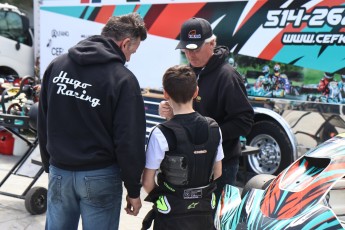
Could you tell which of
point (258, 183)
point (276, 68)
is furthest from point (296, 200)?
point (276, 68)

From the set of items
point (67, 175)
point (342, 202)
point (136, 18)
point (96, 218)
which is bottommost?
point (342, 202)

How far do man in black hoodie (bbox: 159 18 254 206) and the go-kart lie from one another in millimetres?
251

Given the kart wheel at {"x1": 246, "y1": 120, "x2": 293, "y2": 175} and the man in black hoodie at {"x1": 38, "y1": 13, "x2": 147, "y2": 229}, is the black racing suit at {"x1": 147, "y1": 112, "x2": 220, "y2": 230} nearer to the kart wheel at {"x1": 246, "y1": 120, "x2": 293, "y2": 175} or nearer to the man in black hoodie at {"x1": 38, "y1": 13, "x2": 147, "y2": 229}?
the man in black hoodie at {"x1": 38, "y1": 13, "x2": 147, "y2": 229}

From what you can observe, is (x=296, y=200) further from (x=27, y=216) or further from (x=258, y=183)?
(x=27, y=216)

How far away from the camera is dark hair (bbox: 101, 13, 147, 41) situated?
107 inches

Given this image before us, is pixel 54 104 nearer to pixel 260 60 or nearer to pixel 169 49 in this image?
pixel 260 60

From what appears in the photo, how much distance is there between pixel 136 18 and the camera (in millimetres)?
2756

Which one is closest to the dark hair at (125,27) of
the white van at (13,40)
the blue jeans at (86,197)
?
the blue jeans at (86,197)

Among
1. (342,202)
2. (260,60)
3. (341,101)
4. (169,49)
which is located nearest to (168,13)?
(169,49)

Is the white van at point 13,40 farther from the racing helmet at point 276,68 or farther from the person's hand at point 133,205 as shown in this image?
the person's hand at point 133,205

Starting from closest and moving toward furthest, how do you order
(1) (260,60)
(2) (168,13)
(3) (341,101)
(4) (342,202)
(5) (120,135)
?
(5) (120,135) < (4) (342,202) < (3) (341,101) < (1) (260,60) < (2) (168,13)

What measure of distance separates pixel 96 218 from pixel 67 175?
287 mm

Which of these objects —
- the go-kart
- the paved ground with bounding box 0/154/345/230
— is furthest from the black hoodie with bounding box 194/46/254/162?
the paved ground with bounding box 0/154/345/230

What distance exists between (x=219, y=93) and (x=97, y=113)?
3.29ft
